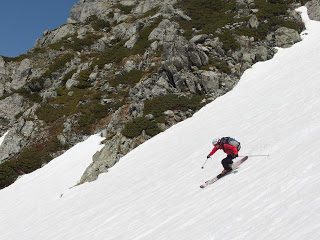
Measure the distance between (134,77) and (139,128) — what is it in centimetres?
1286

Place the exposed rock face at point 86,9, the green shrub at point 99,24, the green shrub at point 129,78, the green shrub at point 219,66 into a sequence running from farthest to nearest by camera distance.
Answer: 1. the exposed rock face at point 86,9
2. the green shrub at point 99,24
3. the green shrub at point 129,78
4. the green shrub at point 219,66

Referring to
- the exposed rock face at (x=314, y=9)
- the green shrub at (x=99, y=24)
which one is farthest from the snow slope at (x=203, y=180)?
the green shrub at (x=99, y=24)

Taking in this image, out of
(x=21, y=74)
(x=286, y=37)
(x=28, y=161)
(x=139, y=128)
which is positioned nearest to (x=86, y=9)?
(x=21, y=74)

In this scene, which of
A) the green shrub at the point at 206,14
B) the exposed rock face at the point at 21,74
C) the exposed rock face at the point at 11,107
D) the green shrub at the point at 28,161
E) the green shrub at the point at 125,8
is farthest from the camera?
the green shrub at the point at 125,8

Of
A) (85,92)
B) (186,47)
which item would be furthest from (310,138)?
(85,92)

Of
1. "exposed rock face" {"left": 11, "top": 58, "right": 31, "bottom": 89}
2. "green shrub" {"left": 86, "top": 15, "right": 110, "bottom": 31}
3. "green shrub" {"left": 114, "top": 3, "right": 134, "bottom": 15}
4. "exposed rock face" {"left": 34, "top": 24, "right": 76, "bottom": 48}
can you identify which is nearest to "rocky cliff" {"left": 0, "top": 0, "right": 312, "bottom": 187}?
"exposed rock face" {"left": 11, "top": 58, "right": 31, "bottom": 89}

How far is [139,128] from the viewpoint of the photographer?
20766mm

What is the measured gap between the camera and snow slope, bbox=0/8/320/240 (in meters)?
5.94

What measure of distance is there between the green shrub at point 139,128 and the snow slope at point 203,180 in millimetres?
1012

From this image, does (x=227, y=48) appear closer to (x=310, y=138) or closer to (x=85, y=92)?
(x=85, y=92)

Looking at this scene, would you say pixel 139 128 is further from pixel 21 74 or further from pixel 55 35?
pixel 55 35

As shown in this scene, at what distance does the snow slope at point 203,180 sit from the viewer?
234 inches

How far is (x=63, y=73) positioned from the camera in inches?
1650

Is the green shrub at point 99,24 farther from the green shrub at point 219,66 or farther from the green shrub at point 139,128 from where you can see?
the green shrub at point 139,128
